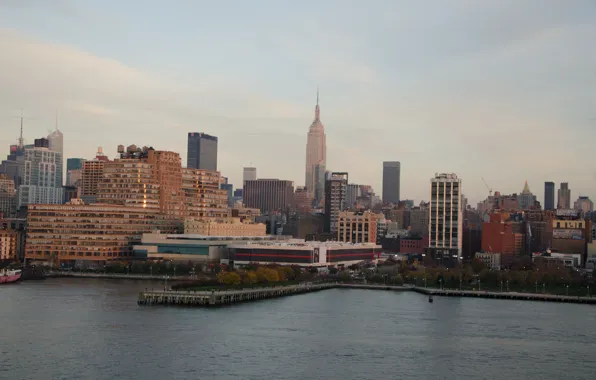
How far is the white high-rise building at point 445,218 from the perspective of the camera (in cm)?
15575

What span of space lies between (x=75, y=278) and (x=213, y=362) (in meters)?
73.6

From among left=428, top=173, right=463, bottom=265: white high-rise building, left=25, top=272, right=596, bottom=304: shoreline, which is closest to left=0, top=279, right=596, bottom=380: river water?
left=25, top=272, right=596, bottom=304: shoreline

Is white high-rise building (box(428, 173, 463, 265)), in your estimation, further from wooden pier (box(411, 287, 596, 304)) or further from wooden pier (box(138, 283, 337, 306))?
wooden pier (box(138, 283, 337, 306))

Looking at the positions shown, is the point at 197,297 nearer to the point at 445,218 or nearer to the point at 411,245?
the point at 445,218

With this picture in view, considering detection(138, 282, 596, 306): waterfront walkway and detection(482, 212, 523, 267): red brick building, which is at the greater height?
detection(482, 212, 523, 267): red brick building

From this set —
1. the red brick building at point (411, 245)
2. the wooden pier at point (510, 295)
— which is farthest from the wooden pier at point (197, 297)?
the red brick building at point (411, 245)

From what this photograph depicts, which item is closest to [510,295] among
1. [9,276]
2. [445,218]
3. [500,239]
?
[445,218]

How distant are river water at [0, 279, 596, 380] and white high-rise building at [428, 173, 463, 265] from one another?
60128mm

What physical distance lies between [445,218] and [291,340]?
9432 centimetres

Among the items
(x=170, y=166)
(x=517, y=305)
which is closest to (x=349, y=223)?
(x=170, y=166)

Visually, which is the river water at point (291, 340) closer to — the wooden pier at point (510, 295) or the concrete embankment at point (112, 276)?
the wooden pier at point (510, 295)

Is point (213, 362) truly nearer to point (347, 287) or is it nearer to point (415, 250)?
point (347, 287)

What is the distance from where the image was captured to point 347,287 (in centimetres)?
11856

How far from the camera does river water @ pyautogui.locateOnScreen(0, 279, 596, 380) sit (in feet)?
183
